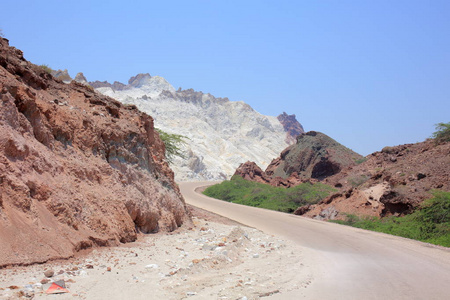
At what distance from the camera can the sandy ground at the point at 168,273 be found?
5.93 m

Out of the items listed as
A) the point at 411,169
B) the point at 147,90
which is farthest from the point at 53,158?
the point at 147,90

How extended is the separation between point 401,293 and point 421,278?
1.63 m

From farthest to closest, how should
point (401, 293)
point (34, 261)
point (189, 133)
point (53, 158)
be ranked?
1. point (189, 133)
2. point (53, 158)
3. point (401, 293)
4. point (34, 261)

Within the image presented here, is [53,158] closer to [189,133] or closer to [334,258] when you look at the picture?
[334,258]

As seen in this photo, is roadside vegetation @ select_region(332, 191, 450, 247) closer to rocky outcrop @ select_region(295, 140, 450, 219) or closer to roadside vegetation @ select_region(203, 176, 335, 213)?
rocky outcrop @ select_region(295, 140, 450, 219)

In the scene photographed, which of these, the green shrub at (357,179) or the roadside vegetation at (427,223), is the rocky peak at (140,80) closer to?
the green shrub at (357,179)

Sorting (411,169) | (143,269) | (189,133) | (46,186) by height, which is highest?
(189,133)

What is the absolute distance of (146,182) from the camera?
12.7 meters

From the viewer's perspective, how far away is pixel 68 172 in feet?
30.7

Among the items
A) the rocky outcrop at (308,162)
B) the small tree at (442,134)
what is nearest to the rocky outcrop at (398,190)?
the small tree at (442,134)

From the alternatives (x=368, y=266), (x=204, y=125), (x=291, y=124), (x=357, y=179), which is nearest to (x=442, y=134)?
(x=357, y=179)

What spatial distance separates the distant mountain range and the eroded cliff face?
190ft

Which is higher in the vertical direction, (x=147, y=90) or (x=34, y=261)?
(x=147, y=90)

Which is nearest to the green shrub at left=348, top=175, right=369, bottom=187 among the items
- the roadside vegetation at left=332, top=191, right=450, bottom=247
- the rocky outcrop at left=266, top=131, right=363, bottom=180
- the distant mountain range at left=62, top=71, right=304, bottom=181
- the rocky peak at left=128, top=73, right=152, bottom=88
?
the rocky outcrop at left=266, top=131, right=363, bottom=180
